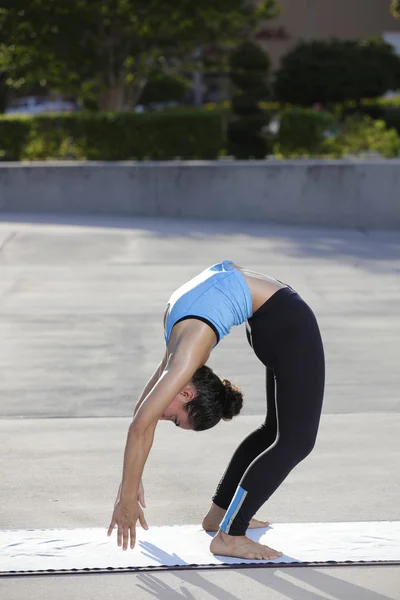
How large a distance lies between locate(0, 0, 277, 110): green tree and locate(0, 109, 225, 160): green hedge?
3.50m

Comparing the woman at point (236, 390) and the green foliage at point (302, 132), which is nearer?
the woman at point (236, 390)

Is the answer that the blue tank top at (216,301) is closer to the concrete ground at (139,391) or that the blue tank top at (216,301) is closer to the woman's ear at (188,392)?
the woman's ear at (188,392)

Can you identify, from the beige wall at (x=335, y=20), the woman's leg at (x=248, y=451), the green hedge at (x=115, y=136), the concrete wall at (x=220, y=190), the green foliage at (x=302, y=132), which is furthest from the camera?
the beige wall at (x=335, y=20)

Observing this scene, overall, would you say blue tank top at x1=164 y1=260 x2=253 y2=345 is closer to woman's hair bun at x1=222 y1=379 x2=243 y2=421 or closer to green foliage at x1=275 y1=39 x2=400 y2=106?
woman's hair bun at x1=222 y1=379 x2=243 y2=421

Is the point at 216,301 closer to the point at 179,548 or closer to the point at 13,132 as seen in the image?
the point at 179,548

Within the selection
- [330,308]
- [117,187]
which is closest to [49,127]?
[117,187]

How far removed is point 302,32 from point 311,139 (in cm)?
Answer: 5370

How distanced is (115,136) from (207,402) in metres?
14.1

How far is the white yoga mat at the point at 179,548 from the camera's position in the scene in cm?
444

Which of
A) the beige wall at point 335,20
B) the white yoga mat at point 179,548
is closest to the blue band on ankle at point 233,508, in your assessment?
the white yoga mat at point 179,548

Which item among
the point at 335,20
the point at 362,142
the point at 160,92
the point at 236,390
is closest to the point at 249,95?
the point at 362,142

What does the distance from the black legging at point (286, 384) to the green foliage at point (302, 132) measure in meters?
14.3

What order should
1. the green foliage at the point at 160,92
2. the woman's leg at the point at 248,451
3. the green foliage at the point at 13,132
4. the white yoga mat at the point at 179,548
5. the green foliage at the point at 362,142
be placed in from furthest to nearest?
the green foliage at the point at 160,92, the green foliage at the point at 13,132, the green foliage at the point at 362,142, the woman's leg at the point at 248,451, the white yoga mat at the point at 179,548

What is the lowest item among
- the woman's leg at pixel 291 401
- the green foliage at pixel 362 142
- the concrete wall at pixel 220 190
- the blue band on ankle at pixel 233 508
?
the concrete wall at pixel 220 190
